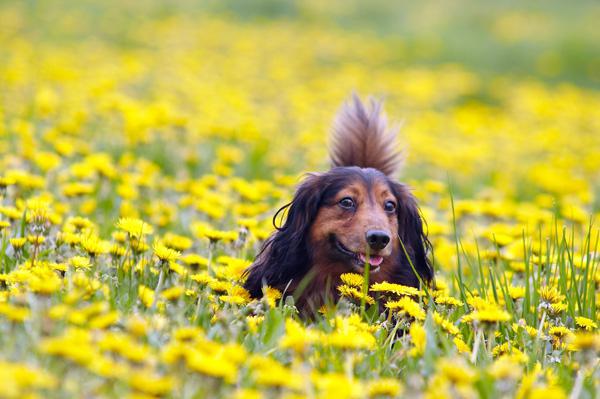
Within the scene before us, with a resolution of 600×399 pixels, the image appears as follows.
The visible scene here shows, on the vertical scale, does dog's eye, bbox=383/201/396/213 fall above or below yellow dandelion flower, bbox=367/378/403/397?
above

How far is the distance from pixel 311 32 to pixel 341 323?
52.2 feet

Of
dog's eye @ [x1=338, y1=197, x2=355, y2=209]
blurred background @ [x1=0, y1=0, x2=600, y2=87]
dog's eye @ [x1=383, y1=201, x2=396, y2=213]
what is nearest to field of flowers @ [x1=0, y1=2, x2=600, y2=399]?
dog's eye @ [x1=383, y1=201, x2=396, y2=213]

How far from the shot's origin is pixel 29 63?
1014 cm

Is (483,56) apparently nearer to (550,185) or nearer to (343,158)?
(550,185)

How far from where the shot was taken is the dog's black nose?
3484 mm

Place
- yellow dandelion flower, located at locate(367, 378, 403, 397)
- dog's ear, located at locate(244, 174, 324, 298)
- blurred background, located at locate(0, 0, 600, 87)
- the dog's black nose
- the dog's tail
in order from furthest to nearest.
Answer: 1. blurred background, located at locate(0, 0, 600, 87)
2. the dog's tail
3. dog's ear, located at locate(244, 174, 324, 298)
4. the dog's black nose
5. yellow dandelion flower, located at locate(367, 378, 403, 397)

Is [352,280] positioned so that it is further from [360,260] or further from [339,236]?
[339,236]

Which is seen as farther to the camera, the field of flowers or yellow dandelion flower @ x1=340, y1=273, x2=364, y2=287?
yellow dandelion flower @ x1=340, y1=273, x2=364, y2=287

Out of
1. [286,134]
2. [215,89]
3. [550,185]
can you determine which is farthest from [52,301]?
[215,89]

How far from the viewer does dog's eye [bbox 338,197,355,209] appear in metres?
3.79

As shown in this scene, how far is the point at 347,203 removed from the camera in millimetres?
3801

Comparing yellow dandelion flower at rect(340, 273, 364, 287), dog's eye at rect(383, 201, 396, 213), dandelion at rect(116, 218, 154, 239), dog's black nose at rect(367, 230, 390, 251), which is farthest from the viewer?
dog's eye at rect(383, 201, 396, 213)

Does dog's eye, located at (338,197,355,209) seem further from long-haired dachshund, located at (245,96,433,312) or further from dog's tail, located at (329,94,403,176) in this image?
dog's tail, located at (329,94,403,176)

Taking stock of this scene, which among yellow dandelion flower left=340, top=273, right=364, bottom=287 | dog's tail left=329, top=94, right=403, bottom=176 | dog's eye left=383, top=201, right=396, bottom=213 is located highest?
dog's tail left=329, top=94, right=403, bottom=176
